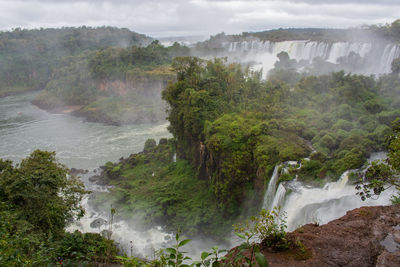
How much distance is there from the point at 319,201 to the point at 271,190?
8.05 ft

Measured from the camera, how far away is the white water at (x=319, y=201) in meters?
9.76

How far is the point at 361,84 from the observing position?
19391 millimetres

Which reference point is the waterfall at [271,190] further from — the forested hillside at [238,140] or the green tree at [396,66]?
the green tree at [396,66]

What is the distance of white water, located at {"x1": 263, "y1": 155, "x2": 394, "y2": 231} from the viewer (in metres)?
9.76

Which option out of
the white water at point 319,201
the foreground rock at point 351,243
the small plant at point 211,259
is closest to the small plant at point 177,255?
the small plant at point 211,259

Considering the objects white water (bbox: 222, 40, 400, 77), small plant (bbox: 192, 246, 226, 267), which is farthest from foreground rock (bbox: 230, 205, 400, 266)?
white water (bbox: 222, 40, 400, 77)

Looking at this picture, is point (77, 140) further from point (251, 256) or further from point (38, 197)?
point (251, 256)

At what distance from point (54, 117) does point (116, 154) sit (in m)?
21.2

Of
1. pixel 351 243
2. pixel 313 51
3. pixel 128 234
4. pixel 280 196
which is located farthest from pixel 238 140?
pixel 313 51

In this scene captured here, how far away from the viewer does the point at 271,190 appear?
1270cm

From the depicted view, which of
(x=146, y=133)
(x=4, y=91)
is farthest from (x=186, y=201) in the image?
(x=4, y=91)

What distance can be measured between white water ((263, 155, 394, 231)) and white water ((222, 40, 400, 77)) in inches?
902

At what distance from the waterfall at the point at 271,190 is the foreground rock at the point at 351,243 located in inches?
215

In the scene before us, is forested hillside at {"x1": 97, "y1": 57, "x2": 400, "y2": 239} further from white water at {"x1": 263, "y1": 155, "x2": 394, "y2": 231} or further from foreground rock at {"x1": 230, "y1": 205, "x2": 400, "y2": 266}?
foreground rock at {"x1": 230, "y1": 205, "x2": 400, "y2": 266}
